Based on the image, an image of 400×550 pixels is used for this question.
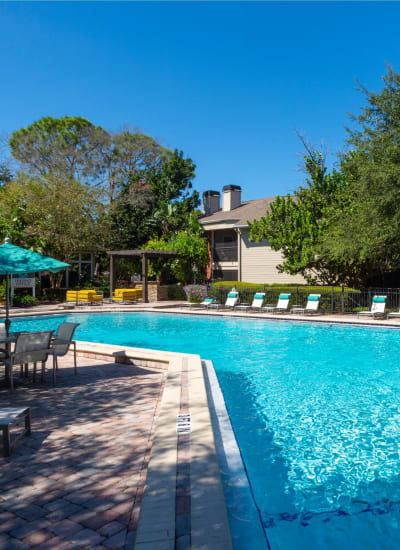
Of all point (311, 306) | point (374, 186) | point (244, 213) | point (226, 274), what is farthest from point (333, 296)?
point (244, 213)

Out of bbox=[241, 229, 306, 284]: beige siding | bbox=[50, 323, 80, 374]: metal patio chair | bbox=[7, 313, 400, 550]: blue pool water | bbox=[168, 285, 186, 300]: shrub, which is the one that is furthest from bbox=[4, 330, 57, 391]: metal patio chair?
bbox=[241, 229, 306, 284]: beige siding

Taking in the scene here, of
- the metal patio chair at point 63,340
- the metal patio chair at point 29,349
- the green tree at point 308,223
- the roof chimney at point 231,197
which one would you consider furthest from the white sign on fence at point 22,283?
the roof chimney at point 231,197

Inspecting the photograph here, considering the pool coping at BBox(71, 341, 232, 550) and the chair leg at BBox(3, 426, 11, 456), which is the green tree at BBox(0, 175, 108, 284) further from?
the chair leg at BBox(3, 426, 11, 456)

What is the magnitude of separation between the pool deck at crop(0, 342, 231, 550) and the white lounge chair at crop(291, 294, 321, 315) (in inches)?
534

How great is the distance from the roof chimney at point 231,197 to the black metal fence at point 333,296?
14.2 m

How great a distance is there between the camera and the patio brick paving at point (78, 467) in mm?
3074

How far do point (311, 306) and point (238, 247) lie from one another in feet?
41.5

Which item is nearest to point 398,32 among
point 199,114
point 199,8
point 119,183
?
point 199,8

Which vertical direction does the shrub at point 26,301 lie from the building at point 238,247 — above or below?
below

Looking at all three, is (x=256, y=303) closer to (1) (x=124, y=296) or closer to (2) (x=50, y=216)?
(1) (x=124, y=296)

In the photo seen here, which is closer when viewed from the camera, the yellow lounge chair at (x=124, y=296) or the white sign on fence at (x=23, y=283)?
the white sign on fence at (x=23, y=283)

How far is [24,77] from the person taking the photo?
2100 centimetres

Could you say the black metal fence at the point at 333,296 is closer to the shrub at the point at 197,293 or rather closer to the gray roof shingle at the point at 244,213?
the shrub at the point at 197,293

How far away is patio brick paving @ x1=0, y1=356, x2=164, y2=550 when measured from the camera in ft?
10.1
